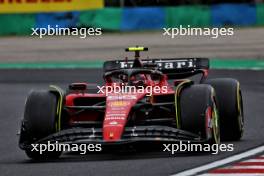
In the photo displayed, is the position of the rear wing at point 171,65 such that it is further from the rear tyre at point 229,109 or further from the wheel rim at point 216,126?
the wheel rim at point 216,126

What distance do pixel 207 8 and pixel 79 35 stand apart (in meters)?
4.84

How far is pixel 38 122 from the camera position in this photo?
12.1 m

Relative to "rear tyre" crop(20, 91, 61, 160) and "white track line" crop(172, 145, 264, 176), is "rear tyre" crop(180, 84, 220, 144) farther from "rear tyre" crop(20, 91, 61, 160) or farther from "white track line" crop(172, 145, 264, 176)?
"rear tyre" crop(20, 91, 61, 160)

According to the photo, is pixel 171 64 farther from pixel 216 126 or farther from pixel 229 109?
pixel 216 126

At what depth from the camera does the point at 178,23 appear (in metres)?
40.9

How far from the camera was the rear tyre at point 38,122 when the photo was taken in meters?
12.0

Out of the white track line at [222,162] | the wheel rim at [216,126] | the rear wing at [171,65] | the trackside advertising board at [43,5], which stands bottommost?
the white track line at [222,162]

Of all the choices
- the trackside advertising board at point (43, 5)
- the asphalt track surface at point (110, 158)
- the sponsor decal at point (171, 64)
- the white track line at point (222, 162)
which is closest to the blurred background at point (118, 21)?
the trackside advertising board at point (43, 5)

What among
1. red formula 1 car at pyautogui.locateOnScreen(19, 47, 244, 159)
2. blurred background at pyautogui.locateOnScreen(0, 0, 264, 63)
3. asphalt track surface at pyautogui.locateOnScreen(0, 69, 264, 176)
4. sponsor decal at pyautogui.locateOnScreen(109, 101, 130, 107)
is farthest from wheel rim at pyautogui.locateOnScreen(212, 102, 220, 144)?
blurred background at pyautogui.locateOnScreen(0, 0, 264, 63)

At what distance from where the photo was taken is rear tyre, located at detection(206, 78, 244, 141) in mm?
13242

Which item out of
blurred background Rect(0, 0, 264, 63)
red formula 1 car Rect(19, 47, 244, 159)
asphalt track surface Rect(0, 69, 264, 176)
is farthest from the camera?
blurred background Rect(0, 0, 264, 63)

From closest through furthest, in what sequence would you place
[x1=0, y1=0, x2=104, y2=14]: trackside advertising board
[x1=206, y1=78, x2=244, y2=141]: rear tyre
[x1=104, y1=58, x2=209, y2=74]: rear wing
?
[x1=206, y1=78, x2=244, y2=141]: rear tyre → [x1=104, y1=58, x2=209, y2=74]: rear wing → [x1=0, y1=0, x2=104, y2=14]: trackside advertising board

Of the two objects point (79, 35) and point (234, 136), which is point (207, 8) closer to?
point (79, 35)

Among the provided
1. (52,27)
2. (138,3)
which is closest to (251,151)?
(52,27)
